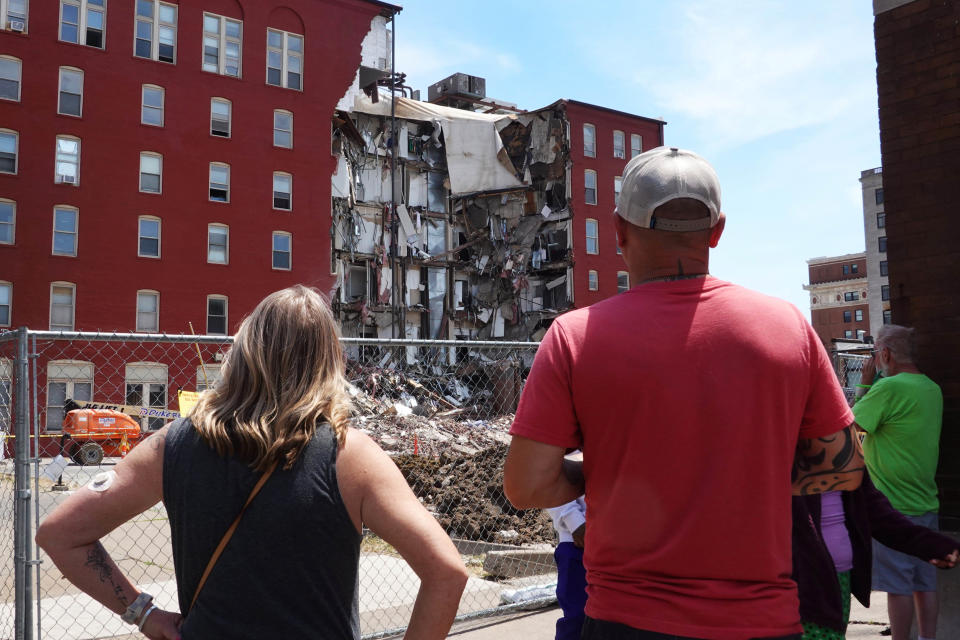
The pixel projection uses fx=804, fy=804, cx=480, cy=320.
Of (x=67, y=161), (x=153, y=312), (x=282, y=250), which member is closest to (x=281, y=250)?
(x=282, y=250)

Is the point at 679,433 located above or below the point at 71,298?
below

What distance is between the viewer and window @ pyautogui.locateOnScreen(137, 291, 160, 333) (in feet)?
106

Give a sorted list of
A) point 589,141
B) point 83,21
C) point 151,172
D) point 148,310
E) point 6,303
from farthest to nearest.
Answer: point 589,141 → point 151,172 → point 148,310 → point 83,21 → point 6,303

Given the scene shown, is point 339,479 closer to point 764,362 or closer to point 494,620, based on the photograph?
point 764,362

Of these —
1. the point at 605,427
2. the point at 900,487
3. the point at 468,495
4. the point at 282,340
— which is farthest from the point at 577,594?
the point at 468,495

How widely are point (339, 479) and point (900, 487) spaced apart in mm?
3809

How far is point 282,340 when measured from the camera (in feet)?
7.21

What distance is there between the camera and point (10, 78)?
30.6 meters

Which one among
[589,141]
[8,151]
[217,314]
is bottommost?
[217,314]

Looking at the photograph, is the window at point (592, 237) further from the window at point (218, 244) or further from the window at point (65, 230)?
the window at point (65, 230)

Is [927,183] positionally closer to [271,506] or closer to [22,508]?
[271,506]

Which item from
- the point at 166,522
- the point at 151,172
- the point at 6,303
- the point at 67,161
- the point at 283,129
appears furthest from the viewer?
the point at 283,129

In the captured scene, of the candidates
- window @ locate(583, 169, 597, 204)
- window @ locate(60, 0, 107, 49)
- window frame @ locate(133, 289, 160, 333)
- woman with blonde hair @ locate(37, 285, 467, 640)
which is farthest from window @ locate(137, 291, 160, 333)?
woman with blonde hair @ locate(37, 285, 467, 640)

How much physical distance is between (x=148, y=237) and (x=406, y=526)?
110ft
